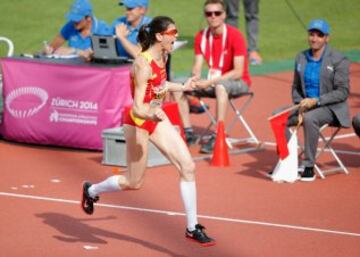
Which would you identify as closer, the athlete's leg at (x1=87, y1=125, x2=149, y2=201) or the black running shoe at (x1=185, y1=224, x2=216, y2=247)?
the black running shoe at (x1=185, y1=224, x2=216, y2=247)

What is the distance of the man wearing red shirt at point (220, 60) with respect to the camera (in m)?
13.8

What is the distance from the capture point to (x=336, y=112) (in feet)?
40.3

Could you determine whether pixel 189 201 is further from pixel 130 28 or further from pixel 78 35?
pixel 78 35

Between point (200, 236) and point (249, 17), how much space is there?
11910 mm

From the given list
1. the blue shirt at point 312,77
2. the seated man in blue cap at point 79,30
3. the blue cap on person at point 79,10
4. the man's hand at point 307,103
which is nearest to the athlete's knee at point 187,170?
the man's hand at point 307,103

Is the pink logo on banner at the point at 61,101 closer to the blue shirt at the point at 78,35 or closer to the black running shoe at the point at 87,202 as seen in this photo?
the blue shirt at the point at 78,35

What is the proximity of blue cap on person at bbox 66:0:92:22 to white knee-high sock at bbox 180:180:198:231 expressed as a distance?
5.54m

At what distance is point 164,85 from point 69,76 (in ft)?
14.0

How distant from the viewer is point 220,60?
14.2m

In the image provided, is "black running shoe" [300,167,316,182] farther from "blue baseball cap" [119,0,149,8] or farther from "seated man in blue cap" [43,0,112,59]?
"seated man in blue cap" [43,0,112,59]

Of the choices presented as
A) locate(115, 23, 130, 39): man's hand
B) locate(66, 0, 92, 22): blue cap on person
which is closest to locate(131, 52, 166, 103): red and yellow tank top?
locate(115, 23, 130, 39): man's hand

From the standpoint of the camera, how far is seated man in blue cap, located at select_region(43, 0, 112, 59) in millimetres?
14613

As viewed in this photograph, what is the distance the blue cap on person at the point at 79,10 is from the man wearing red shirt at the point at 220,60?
1.54 metres

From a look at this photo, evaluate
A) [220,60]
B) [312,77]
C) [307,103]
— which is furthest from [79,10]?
[307,103]
